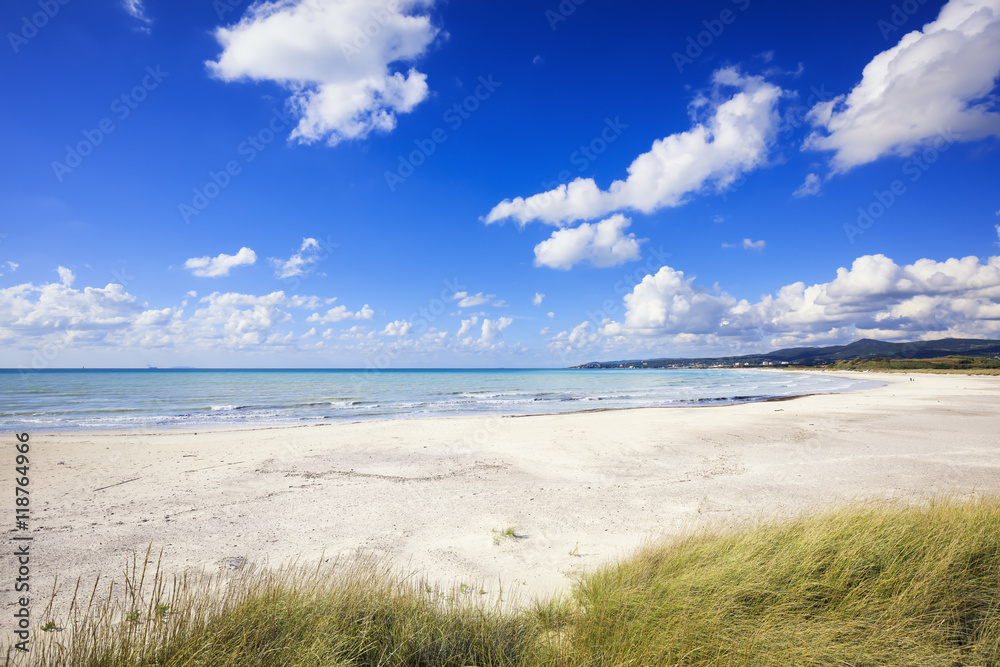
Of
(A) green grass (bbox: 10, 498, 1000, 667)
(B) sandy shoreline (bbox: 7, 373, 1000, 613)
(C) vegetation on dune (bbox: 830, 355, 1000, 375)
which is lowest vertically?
(C) vegetation on dune (bbox: 830, 355, 1000, 375)

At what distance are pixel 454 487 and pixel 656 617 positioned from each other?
6942 millimetres

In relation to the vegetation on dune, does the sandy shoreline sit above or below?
above

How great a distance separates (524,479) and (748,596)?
23.2 feet

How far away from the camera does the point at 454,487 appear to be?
1035 centimetres

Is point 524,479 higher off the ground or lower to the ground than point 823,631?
lower

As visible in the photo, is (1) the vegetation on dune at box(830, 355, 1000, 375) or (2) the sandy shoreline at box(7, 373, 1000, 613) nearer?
(2) the sandy shoreline at box(7, 373, 1000, 613)

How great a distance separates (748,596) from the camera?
4285 millimetres

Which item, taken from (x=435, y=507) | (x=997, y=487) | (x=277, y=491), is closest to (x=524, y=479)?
(x=435, y=507)

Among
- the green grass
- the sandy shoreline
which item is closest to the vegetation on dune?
the sandy shoreline

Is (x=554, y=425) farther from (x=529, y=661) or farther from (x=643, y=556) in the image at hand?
(x=529, y=661)

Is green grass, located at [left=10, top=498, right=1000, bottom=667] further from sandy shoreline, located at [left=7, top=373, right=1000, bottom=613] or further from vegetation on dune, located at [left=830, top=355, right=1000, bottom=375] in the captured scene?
vegetation on dune, located at [left=830, top=355, right=1000, bottom=375]

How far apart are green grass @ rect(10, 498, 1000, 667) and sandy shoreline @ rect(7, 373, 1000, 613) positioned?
161 centimetres

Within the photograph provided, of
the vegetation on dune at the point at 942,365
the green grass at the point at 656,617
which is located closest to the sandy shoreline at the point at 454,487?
the green grass at the point at 656,617

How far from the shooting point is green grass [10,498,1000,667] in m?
3.35
